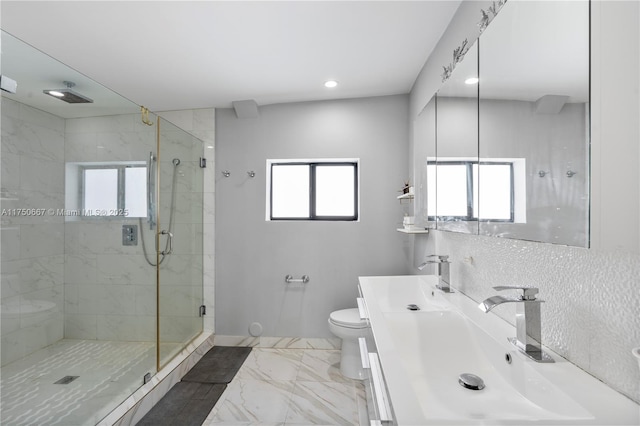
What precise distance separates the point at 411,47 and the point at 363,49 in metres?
0.33

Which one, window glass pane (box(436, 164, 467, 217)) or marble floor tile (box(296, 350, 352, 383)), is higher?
window glass pane (box(436, 164, 467, 217))

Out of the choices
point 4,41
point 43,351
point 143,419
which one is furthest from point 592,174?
point 143,419

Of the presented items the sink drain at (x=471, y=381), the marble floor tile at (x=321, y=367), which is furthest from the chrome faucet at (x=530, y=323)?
the marble floor tile at (x=321, y=367)

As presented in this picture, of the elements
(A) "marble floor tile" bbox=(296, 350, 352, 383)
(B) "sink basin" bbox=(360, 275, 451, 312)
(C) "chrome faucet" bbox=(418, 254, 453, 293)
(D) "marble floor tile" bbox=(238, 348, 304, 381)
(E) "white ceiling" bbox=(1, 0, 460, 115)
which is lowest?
(D) "marble floor tile" bbox=(238, 348, 304, 381)

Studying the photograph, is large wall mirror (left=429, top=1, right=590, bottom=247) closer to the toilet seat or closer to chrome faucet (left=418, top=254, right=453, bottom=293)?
chrome faucet (left=418, top=254, right=453, bottom=293)

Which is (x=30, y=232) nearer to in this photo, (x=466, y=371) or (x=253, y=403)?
(x=253, y=403)

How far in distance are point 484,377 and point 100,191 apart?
2177 mm

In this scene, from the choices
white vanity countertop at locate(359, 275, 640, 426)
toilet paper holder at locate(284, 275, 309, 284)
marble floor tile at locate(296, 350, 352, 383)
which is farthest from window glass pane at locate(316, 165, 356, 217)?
white vanity countertop at locate(359, 275, 640, 426)

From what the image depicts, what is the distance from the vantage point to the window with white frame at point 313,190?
10.2 feet

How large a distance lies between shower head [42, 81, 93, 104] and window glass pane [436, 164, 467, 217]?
2016 mm

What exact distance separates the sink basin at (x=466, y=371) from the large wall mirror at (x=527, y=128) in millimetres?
380

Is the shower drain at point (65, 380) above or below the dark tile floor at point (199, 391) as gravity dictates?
above

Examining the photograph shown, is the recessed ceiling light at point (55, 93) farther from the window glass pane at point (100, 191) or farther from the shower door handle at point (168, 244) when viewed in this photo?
the shower door handle at point (168, 244)

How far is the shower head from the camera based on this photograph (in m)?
1.57
